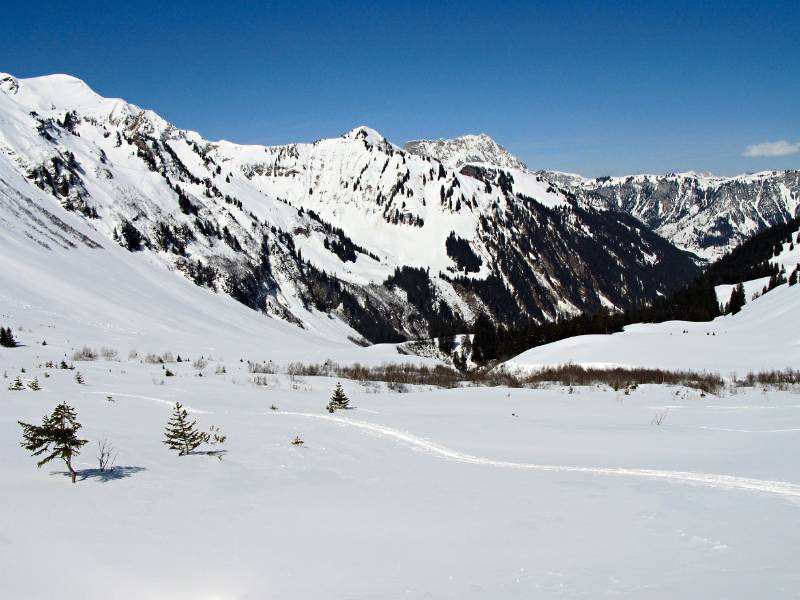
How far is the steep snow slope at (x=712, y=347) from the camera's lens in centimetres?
5947

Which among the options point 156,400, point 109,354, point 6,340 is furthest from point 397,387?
point 6,340

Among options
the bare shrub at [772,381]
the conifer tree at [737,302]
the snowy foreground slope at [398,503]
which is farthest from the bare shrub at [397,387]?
the conifer tree at [737,302]

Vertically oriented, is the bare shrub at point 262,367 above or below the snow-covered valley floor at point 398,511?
above

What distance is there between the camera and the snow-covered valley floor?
668 cm

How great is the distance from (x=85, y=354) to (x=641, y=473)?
34924 mm

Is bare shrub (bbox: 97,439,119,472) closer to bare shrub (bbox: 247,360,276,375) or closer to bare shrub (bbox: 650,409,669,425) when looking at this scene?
bare shrub (bbox: 650,409,669,425)

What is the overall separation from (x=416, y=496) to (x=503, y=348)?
103 meters

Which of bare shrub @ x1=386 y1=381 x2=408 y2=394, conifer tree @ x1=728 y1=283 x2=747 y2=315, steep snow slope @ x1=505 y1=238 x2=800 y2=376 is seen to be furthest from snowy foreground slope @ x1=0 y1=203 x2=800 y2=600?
conifer tree @ x1=728 y1=283 x2=747 y2=315

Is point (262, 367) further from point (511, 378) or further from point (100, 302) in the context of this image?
point (100, 302)

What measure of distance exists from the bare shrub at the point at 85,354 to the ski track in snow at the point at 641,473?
83.3 ft

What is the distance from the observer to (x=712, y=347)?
228 feet

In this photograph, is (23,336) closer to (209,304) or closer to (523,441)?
(523,441)

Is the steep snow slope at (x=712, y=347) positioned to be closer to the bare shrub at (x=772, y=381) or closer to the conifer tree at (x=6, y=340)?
the bare shrub at (x=772, y=381)

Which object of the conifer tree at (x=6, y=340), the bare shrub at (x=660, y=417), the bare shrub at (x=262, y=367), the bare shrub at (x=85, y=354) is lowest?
the bare shrub at (x=660, y=417)
